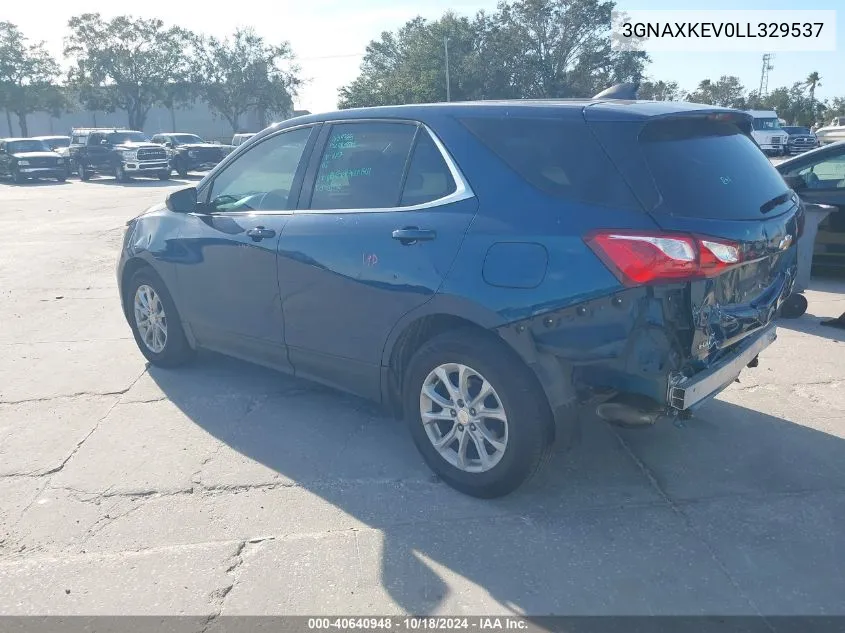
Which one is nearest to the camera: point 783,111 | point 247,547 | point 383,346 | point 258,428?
point 247,547

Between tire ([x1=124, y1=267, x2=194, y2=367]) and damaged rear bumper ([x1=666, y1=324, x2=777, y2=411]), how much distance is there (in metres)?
3.69

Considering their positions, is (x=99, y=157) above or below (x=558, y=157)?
below

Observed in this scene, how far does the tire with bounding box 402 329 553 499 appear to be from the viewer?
333 cm

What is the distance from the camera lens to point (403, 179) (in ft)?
12.7

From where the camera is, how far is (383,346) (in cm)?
389

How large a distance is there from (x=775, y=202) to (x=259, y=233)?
290 centimetres

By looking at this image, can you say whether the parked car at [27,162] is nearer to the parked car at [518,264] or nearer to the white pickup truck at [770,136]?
the parked car at [518,264]

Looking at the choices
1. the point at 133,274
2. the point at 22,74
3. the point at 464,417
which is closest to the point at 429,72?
the point at 22,74

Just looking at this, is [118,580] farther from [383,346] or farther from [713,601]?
[713,601]

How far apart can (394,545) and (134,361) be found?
11.8ft

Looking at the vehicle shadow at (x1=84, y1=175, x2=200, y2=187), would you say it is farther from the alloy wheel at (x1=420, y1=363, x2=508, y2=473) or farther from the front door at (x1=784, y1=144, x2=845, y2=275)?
the alloy wheel at (x1=420, y1=363, x2=508, y2=473)

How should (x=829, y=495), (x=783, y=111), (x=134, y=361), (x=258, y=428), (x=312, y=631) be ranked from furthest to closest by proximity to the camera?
(x=783, y=111), (x=134, y=361), (x=258, y=428), (x=829, y=495), (x=312, y=631)

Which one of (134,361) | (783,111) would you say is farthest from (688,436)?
(783,111)

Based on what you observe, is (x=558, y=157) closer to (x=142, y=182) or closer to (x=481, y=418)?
(x=481, y=418)
